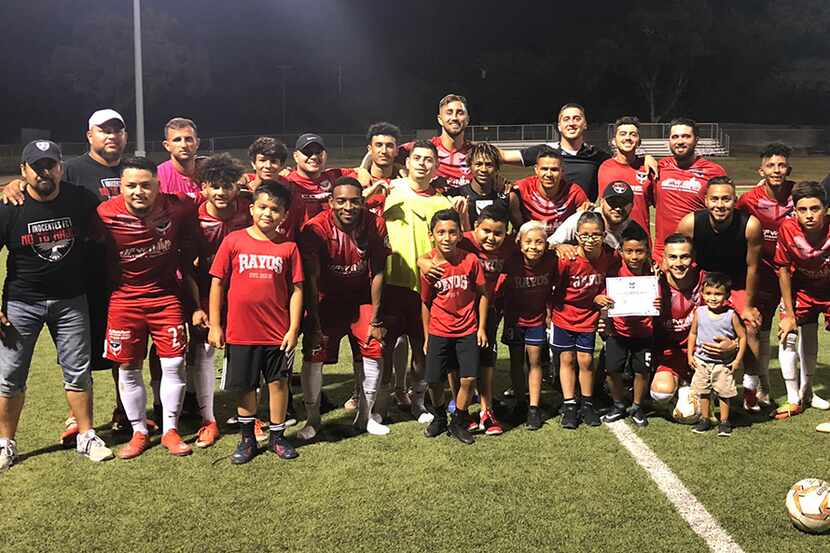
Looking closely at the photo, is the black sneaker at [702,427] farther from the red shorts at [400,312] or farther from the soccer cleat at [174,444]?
the soccer cleat at [174,444]

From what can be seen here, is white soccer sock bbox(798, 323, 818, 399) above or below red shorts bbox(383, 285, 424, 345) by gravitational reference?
below

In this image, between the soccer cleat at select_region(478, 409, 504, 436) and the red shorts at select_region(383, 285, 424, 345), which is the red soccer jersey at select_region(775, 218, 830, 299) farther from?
the red shorts at select_region(383, 285, 424, 345)

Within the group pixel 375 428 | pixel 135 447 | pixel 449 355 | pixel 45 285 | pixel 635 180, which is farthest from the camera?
pixel 635 180

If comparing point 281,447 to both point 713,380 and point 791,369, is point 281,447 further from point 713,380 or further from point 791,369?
point 791,369

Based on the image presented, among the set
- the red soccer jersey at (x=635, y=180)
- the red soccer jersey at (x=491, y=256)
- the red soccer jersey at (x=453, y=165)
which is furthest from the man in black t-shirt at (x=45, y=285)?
the red soccer jersey at (x=635, y=180)

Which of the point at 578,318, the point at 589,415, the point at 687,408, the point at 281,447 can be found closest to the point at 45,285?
the point at 281,447

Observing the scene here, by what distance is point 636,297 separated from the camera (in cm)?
552

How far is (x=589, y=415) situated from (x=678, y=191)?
2090mm

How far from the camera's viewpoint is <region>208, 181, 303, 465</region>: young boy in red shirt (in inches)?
195

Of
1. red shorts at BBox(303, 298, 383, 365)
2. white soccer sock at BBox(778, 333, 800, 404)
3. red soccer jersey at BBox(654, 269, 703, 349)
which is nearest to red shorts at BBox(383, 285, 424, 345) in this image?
red shorts at BBox(303, 298, 383, 365)

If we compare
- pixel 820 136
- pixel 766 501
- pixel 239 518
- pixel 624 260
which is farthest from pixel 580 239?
pixel 820 136

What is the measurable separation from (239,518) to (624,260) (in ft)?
11.0

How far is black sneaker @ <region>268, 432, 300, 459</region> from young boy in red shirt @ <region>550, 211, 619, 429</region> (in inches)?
80.2

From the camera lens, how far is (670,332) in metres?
5.83
